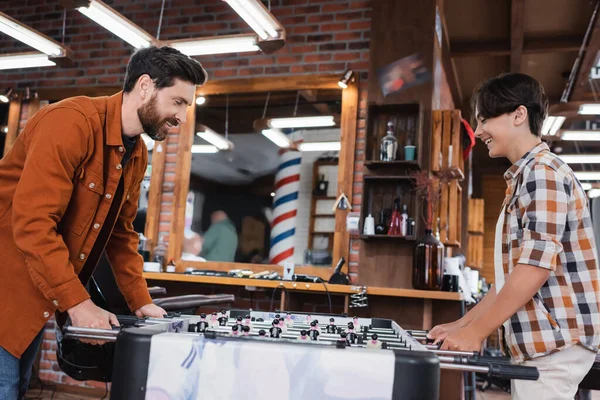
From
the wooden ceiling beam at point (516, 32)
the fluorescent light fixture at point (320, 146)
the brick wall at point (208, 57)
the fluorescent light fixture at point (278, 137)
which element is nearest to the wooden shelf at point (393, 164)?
the brick wall at point (208, 57)

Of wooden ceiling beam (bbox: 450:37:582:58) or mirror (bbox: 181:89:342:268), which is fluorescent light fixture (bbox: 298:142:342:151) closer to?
mirror (bbox: 181:89:342:268)

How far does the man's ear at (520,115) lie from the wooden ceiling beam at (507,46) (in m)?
5.50

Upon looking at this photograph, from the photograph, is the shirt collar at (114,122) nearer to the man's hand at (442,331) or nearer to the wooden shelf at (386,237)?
the man's hand at (442,331)

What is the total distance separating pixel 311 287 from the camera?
404 cm

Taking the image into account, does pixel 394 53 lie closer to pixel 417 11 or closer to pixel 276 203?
pixel 417 11

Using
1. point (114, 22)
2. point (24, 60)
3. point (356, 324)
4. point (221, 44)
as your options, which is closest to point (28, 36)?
point (24, 60)

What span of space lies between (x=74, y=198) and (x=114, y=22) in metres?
2.40

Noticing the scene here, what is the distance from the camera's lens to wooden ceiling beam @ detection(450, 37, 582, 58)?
659 centimetres

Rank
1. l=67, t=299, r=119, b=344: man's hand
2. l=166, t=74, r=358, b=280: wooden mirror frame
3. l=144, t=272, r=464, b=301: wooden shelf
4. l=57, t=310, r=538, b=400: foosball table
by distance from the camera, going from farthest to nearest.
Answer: l=166, t=74, r=358, b=280: wooden mirror frame
l=144, t=272, r=464, b=301: wooden shelf
l=67, t=299, r=119, b=344: man's hand
l=57, t=310, r=538, b=400: foosball table

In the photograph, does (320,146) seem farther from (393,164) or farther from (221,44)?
(221,44)

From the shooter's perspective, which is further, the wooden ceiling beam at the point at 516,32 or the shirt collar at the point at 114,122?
the wooden ceiling beam at the point at 516,32

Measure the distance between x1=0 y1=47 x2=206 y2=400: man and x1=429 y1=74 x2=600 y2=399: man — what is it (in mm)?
1106

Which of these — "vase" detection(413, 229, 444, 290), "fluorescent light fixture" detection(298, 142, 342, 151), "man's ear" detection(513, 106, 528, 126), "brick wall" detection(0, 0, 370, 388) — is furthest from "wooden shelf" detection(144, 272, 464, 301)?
"man's ear" detection(513, 106, 528, 126)

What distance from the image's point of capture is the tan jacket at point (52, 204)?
5.33 feet
